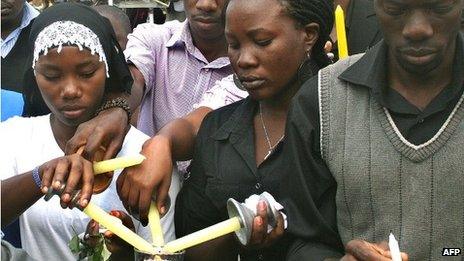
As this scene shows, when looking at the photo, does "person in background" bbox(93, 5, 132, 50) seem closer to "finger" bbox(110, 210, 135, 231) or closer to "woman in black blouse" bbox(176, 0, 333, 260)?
"woman in black blouse" bbox(176, 0, 333, 260)

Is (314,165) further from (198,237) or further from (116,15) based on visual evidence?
(116,15)

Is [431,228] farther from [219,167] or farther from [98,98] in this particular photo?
[98,98]

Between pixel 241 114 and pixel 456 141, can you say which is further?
pixel 241 114

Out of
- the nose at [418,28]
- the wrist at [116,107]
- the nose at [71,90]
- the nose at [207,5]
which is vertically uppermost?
the nose at [418,28]

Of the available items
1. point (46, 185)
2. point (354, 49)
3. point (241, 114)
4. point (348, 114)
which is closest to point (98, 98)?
point (241, 114)

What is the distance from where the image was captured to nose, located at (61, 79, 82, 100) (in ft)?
11.1

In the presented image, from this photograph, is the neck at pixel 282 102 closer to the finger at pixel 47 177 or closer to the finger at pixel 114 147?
the finger at pixel 114 147

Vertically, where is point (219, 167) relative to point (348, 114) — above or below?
below

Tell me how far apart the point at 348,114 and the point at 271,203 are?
349mm

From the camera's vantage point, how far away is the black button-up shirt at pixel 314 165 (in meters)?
2.79

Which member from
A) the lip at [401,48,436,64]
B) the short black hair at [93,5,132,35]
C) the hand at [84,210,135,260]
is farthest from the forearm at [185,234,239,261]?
the short black hair at [93,5,132,35]

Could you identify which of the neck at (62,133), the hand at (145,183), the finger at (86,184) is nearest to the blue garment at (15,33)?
the neck at (62,133)

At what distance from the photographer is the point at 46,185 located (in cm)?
271

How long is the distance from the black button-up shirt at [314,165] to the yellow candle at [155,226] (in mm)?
399
